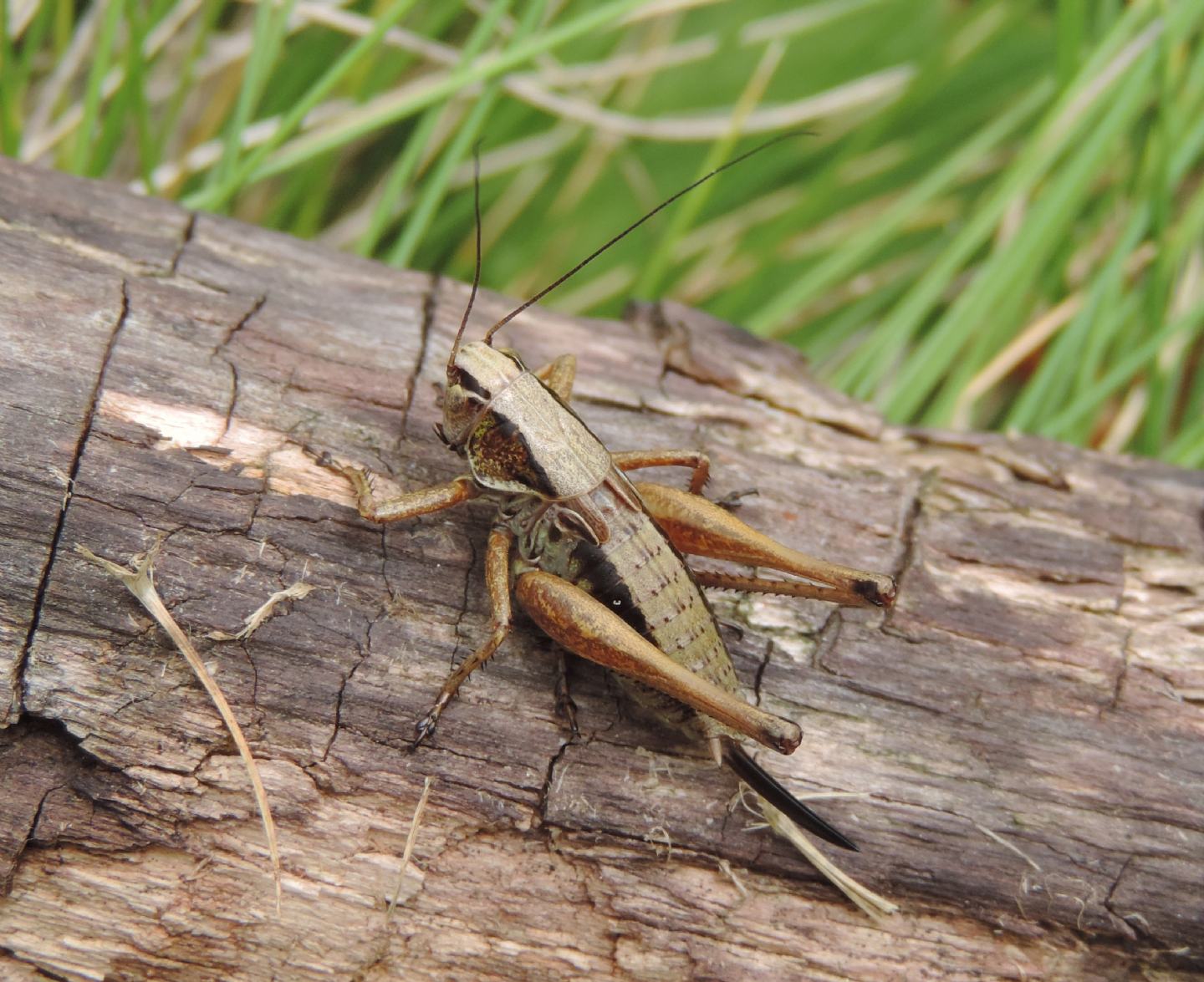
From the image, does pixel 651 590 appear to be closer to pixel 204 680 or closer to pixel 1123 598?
pixel 204 680

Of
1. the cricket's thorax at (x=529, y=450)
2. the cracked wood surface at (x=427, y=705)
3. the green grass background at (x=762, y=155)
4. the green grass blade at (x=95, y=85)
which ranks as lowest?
the cracked wood surface at (x=427, y=705)

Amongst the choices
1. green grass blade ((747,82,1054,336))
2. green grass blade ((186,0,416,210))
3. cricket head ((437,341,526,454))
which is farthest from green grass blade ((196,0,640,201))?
green grass blade ((747,82,1054,336))

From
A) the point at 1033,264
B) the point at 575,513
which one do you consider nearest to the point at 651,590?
the point at 575,513

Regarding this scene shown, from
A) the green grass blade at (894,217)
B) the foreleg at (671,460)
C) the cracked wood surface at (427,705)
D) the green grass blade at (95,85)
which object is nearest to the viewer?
the cracked wood surface at (427,705)

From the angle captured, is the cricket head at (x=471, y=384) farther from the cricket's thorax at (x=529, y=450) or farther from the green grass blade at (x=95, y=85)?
the green grass blade at (x=95, y=85)

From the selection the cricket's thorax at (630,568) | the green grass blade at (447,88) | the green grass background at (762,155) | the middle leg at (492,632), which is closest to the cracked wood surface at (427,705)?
the middle leg at (492,632)

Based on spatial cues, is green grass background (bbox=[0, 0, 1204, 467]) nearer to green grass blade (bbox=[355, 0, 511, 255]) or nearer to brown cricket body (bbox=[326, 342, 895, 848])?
green grass blade (bbox=[355, 0, 511, 255])

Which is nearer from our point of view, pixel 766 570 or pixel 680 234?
pixel 766 570
